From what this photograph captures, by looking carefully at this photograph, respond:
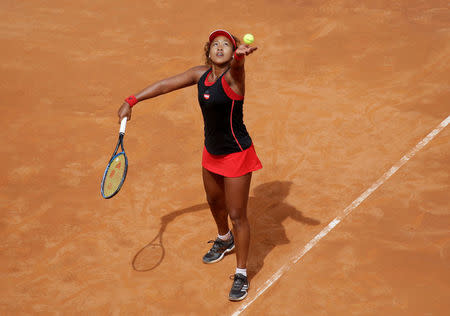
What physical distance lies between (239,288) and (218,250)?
2.30 feet

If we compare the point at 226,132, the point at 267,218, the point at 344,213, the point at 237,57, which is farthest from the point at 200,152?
the point at 237,57

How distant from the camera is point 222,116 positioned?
5.53m

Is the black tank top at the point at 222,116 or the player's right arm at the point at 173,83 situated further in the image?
the player's right arm at the point at 173,83

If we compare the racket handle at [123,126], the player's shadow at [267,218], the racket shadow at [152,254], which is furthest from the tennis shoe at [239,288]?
the racket handle at [123,126]

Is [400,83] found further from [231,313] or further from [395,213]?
[231,313]

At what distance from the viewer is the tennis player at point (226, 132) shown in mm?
5410

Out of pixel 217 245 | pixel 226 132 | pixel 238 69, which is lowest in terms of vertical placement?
pixel 217 245

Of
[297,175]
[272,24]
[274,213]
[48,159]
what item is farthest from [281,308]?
[272,24]

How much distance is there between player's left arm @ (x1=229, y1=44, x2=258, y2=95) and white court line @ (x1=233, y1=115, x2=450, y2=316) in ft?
6.58

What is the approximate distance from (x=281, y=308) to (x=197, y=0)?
30.2ft

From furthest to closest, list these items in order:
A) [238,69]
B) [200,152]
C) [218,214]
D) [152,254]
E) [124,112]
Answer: [200,152] < [152,254] < [218,214] < [124,112] < [238,69]

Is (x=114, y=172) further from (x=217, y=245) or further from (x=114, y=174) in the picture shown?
(x=217, y=245)

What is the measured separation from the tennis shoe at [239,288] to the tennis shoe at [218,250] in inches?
20.7

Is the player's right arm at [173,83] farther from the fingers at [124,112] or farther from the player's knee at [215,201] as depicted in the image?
the player's knee at [215,201]
